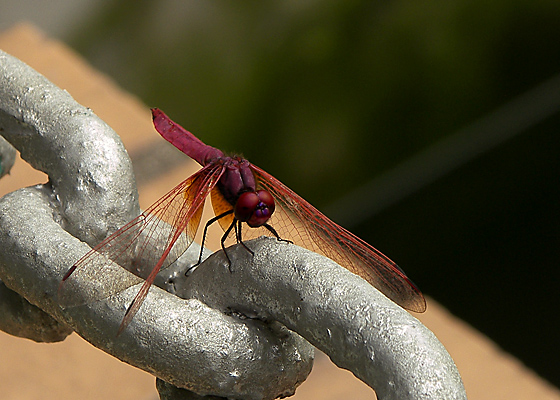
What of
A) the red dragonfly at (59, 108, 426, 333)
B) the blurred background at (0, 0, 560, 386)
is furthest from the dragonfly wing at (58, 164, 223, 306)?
the blurred background at (0, 0, 560, 386)

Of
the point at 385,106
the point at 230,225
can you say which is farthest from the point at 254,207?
the point at 385,106

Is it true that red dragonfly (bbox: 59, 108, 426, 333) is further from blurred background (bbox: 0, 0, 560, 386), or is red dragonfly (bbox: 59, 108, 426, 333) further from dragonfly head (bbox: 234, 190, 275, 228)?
blurred background (bbox: 0, 0, 560, 386)

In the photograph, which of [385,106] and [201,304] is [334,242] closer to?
[201,304]

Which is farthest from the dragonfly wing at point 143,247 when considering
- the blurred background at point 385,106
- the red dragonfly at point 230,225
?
the blurred background at point 385,106

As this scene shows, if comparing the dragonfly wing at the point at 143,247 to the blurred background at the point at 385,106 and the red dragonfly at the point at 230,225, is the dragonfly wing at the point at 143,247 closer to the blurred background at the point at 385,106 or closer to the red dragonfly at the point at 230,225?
the red dragonfly at the point at 230,225

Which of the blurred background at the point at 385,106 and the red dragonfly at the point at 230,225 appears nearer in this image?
the red dragonfly at the point at 230,225

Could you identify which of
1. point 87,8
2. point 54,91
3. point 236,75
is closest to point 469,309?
point 236,75
